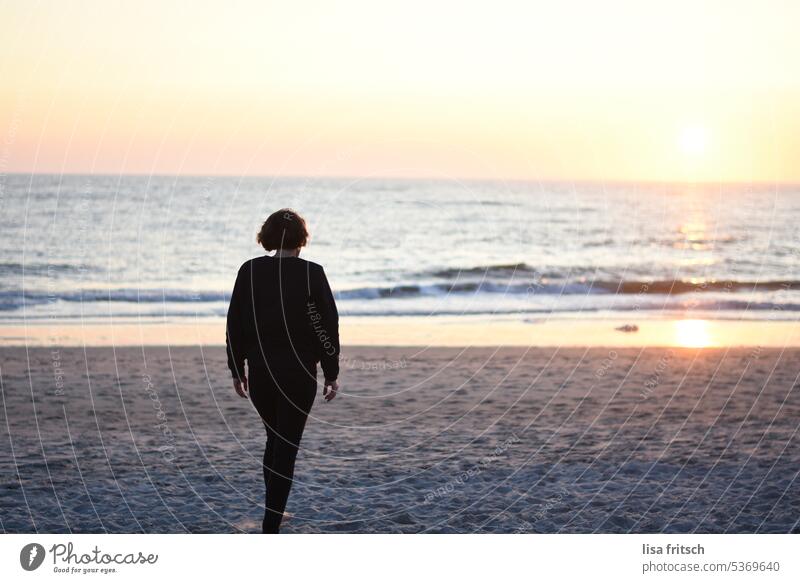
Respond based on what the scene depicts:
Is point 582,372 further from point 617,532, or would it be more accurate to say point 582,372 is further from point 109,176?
point 109,176

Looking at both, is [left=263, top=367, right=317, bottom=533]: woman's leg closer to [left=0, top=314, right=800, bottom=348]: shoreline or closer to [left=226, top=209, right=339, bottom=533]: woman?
[left=226, top=209, right=339, bottom=533]: woman

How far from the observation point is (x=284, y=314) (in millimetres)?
6145

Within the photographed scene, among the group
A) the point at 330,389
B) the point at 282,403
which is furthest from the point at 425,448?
the point at 282,403

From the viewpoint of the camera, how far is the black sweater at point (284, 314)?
20.2ft

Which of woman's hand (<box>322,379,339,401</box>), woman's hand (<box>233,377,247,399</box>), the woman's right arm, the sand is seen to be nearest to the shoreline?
the sand

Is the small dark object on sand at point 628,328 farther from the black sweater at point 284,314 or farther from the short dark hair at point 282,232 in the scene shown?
the short dark hair at point 282,232

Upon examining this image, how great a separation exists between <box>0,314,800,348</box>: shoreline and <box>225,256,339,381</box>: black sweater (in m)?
9.24

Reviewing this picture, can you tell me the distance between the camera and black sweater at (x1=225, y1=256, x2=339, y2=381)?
6.14 metres

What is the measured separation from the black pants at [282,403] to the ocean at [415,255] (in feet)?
40.5

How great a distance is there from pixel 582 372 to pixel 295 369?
293 inches

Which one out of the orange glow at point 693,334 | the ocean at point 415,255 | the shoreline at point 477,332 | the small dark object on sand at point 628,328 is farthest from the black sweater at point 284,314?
the ocean at point 415,255

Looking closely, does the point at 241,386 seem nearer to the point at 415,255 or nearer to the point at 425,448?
the point at 425,448

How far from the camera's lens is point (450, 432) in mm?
9641
